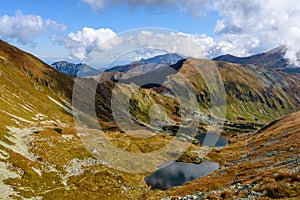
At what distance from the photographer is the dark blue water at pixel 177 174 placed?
95500 mm

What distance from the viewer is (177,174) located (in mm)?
111812

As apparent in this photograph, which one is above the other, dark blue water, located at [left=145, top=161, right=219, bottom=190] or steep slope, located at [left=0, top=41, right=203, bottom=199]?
steep slope, located at [left=0, top=41, right=203, bottom=199]

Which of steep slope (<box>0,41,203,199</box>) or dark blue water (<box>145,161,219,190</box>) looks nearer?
steep slope (<box>0,41,203,199</box>)

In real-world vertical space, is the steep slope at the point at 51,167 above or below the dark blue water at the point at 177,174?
above

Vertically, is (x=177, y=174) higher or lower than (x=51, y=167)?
lower

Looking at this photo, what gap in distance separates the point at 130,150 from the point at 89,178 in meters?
51.8

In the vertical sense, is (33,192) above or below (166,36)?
below

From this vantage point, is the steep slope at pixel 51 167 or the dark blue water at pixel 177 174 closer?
the steep slope at pixel 51 167

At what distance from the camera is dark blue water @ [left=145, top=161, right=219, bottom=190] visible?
95.5m

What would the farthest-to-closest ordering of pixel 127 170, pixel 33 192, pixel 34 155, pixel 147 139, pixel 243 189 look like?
pixel 147 139
pixel 127 170
pixel 34 155
pixel 33 192
pixel 243 189

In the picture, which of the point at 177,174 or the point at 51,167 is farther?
the point at 177,174

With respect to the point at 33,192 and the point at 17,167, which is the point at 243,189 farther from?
the point at 17,167

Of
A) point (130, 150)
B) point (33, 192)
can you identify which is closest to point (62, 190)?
point (33, 192)

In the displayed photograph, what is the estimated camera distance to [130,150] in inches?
4902
